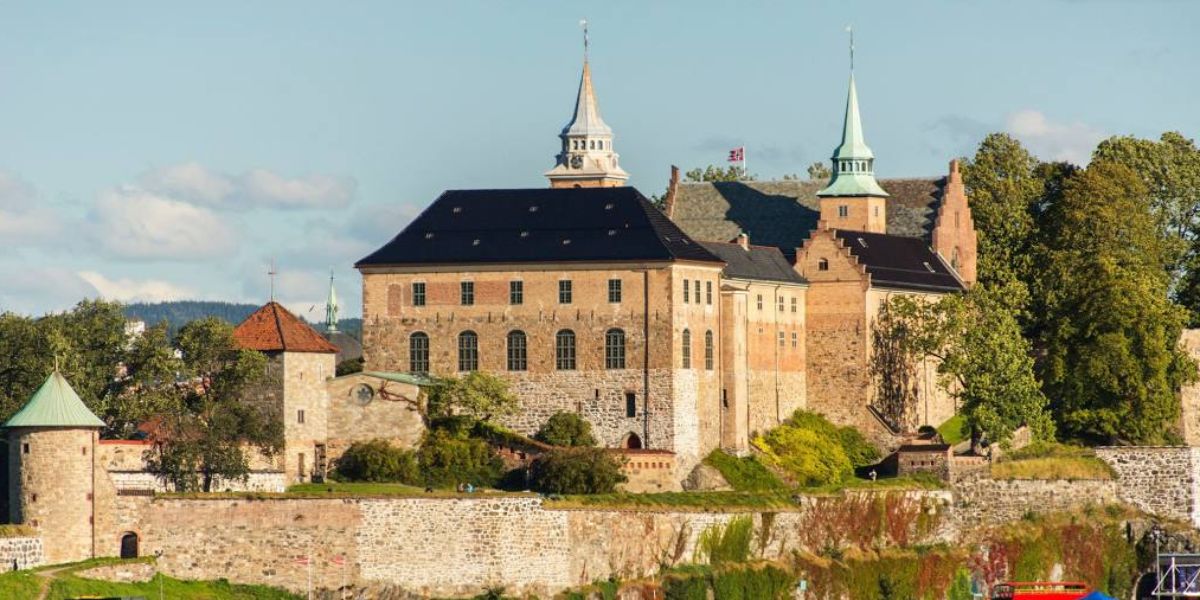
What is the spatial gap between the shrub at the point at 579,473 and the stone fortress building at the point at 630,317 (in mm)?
6357

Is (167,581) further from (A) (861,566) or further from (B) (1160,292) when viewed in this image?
(B) (1160,292)

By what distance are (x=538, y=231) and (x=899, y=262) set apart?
18173 mm

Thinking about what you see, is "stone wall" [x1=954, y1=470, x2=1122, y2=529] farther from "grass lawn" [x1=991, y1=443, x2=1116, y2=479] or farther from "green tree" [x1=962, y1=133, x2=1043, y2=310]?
"green tree" [x1=962, y1=133, x2=1043, y2=310]

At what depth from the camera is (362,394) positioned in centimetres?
11738

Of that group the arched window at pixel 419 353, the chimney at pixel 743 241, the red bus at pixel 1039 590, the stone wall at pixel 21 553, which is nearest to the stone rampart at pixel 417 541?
the stone wall at pixel 21 553

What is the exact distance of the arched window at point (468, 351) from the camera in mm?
123312

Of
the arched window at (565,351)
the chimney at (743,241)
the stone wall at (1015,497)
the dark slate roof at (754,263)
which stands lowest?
the stone wall at (1015,497)

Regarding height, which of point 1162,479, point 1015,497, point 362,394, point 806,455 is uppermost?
point 362,394

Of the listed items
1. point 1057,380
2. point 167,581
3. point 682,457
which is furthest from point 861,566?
point 167,581

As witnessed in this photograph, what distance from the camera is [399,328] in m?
124

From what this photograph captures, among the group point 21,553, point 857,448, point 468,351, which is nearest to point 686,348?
point 468,351

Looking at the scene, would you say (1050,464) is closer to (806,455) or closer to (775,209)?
(806,455)

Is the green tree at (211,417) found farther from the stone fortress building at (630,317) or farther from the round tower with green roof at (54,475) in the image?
the stone fortress building at (630,317)

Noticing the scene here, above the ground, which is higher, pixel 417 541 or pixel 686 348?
pixel 686 348
